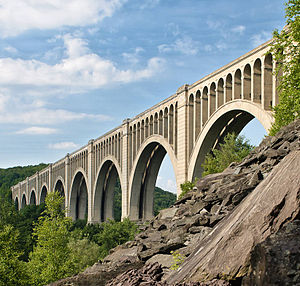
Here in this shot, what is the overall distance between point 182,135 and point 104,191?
31.8 m

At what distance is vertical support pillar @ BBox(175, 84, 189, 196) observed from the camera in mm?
34469

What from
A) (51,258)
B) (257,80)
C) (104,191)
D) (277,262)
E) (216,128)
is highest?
(257,80)

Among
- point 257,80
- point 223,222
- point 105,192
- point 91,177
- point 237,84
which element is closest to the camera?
point 223,222

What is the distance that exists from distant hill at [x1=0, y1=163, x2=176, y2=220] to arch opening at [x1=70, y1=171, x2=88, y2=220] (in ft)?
49.2

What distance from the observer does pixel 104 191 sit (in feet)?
211

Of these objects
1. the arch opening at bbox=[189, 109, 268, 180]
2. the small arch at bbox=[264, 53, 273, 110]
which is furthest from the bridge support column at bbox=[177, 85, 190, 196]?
the small arch at bbox=[264, 53, 273, 110]

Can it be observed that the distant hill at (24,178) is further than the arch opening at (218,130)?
Yes

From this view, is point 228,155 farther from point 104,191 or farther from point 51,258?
point 104,191

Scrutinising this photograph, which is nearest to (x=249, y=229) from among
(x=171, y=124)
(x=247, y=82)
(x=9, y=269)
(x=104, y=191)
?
(x=9, y=269)

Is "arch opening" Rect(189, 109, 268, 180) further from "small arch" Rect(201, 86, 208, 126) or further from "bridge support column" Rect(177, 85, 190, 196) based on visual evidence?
"small arch" Rect(201, 86, 208, 126)

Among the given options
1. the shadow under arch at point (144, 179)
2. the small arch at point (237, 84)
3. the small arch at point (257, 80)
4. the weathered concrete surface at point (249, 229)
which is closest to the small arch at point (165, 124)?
the shadow under arch at point (144, 179)

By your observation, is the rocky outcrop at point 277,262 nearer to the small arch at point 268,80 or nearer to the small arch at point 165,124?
the small arch at point 268,80

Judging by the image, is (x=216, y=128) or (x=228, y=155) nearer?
(x=228, y=155)

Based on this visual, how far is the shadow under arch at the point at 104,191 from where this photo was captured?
6144cm
